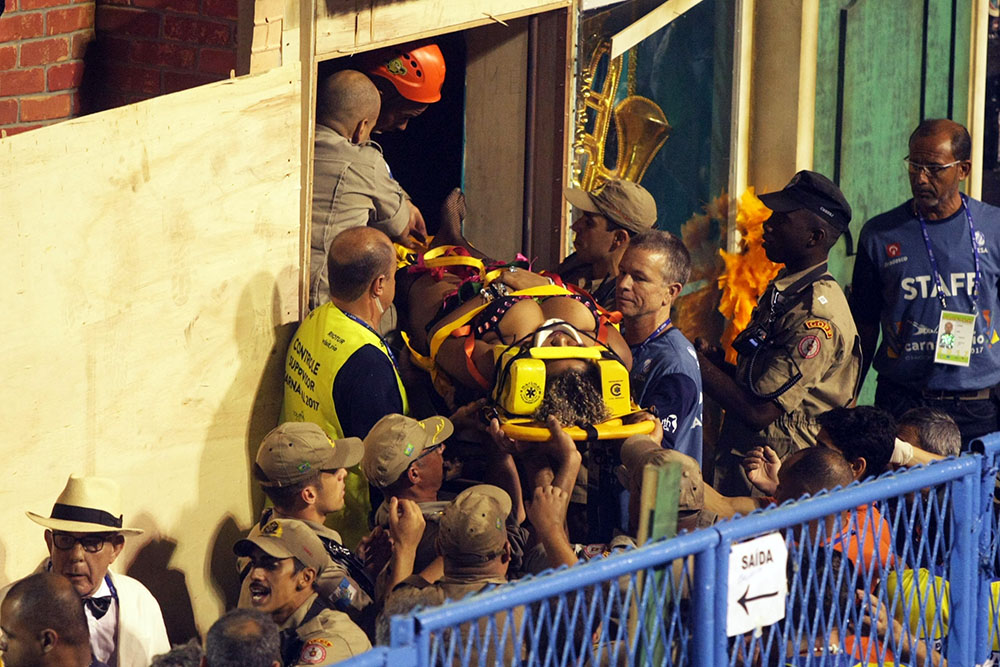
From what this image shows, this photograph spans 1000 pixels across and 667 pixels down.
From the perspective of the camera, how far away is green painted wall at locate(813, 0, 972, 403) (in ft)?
26.8

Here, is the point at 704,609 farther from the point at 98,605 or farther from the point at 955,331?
the point at 955,331

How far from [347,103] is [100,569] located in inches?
83.4

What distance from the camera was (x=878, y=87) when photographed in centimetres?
849

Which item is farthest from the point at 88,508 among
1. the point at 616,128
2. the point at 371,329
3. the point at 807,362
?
the point at 616,128

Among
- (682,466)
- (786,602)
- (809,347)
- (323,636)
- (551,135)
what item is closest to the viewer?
(786,602)

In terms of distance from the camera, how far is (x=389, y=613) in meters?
3.83

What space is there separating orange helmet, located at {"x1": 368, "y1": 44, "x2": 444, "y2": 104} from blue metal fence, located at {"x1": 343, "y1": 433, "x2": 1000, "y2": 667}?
2.93m

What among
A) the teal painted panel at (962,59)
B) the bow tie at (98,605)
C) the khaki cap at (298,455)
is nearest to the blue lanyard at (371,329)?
the khaki cap at (298,455)

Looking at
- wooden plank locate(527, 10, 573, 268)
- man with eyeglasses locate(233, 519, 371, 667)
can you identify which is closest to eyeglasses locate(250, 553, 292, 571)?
man with eyeglasses locate(233, 519, 371, 667)

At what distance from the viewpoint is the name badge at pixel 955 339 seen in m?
6.42

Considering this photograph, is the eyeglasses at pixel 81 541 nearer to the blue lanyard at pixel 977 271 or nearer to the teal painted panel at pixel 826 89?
the blue lanyard at pixel 977 271

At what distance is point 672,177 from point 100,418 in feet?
12.7

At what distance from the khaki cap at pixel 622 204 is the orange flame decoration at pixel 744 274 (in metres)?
1.35

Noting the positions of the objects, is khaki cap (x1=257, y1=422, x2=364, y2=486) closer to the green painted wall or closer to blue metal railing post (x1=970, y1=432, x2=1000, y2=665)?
blue metal railing post (x1=970, y1=432, x2=1000, y2=665)
